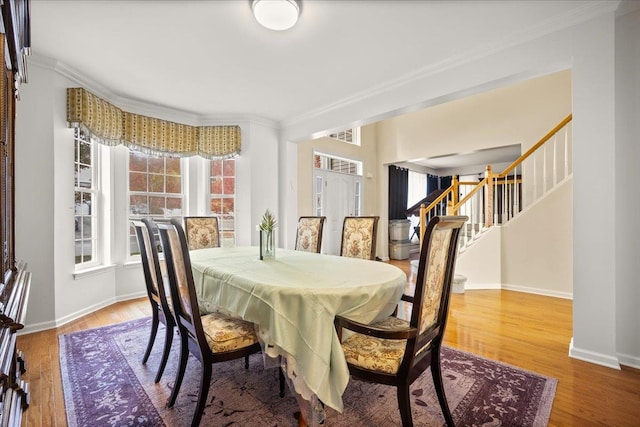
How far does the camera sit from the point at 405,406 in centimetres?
129

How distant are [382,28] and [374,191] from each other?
5.06 m

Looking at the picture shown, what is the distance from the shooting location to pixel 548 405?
1706mm

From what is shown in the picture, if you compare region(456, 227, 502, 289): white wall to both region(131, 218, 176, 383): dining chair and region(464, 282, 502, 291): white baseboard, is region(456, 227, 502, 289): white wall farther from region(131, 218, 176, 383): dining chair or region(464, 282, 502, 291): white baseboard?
region(131, 218, 176, 383): dining chair

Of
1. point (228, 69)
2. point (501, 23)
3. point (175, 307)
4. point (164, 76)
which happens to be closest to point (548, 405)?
point (175, 307)

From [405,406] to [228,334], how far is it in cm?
92

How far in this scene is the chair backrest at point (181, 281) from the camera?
58.7 inches

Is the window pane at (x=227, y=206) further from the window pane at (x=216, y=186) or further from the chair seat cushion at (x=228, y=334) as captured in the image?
the chair seat cushion at (x=228, y=334)

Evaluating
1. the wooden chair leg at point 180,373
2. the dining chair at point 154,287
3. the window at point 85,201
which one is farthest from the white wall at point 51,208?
the wooden chair leg at point 180,373

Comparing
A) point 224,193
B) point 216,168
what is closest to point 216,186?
point 224,193

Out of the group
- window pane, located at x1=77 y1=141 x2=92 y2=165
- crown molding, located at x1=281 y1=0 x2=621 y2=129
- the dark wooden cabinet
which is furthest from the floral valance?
crown molding, located at x1=281 y1=0 x2=621 y2=129

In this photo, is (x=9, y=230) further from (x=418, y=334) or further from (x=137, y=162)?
(x=137, y=162)

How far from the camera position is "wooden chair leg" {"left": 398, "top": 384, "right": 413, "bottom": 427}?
127 cm

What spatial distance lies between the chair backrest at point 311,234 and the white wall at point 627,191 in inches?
87.4

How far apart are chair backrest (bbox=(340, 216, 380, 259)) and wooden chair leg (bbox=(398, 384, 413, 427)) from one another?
4.74 ft
